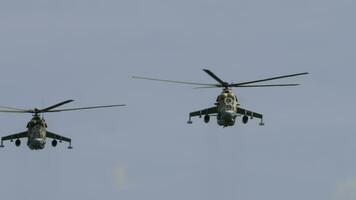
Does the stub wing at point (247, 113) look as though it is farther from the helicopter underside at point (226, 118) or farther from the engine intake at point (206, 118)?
the engine intake at point (206, 118)

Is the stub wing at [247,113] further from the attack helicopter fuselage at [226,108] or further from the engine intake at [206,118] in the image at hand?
the engine intake at [206,118]

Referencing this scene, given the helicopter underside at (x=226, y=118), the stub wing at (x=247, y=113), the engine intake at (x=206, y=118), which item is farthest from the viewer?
the stub wing at (x=247, y=113)

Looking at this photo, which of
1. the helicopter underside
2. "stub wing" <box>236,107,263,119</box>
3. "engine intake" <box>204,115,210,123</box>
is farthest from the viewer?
"stub wing" <box>236,107,263,119</box>

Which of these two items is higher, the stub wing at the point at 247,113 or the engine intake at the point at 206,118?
the stub wing at the point at 247,113

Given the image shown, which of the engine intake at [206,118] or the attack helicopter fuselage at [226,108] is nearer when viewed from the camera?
the attack helicopter fuselage at [226,108]

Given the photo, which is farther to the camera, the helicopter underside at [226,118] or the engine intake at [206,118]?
the engine intake at [206,118]

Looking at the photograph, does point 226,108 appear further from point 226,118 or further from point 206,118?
point 206,118

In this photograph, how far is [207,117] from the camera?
19650 centimetres

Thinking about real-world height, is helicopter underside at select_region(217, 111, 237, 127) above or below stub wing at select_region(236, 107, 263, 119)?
below

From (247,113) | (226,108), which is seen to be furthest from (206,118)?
(247,113)

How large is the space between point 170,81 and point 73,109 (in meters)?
23.0

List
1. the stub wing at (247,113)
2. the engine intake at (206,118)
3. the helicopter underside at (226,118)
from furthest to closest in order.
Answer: the stub wing at (247,113) < the engine intake at (206,118) < the helicopter underside at (226,118)

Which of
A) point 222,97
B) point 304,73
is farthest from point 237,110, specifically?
point 304,73

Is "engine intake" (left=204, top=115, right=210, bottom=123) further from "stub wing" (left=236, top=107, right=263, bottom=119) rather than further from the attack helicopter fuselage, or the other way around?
"stub wing" (left=236, top=107, right=263, bottom=119)
